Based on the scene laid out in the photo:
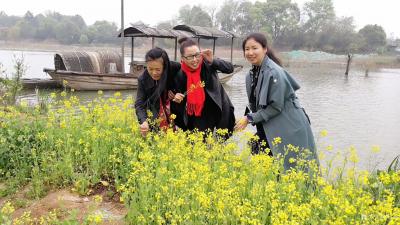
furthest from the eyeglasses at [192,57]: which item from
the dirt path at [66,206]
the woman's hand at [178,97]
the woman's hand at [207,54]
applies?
the dirt path at [66,206]

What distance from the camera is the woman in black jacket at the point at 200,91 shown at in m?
3.87

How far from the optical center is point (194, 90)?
3.96 meters

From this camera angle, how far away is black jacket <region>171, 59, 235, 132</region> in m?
4.00

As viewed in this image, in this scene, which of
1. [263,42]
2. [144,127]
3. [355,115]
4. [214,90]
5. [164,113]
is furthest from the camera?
[355,115]

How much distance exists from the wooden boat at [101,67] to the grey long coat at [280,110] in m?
13.1

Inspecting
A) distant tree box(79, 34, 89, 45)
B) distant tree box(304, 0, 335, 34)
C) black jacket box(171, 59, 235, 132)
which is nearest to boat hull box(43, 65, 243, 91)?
black jacket box(171, 59, 235, 132)

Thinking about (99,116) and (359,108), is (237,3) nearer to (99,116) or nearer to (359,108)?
(359,108)

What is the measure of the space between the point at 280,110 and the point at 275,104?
3.7 inches

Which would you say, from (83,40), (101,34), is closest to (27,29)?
(101,34)

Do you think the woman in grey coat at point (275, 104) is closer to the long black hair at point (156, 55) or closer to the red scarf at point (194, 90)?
the red scarf at point (194, 90)

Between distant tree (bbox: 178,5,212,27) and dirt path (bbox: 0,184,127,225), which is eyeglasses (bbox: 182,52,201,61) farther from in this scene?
distant tree (bbox: 178,5,212,27)

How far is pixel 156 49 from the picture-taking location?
12.7 ft

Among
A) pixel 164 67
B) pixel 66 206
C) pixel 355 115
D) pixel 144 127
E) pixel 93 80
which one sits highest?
pixel 164 67

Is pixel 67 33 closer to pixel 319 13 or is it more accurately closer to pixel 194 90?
pixel 319 13
